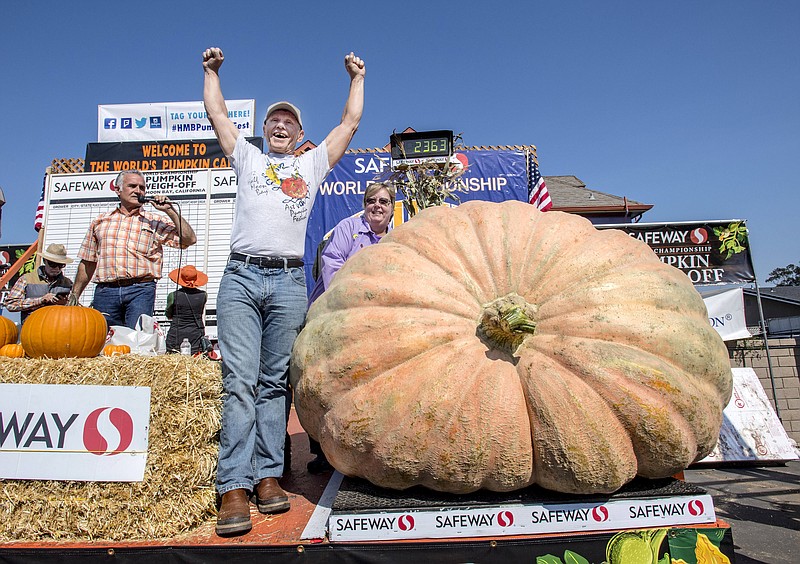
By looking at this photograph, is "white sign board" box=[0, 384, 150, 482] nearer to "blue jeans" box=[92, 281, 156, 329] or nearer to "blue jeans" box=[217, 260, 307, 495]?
"blue jeans" box=[217, 260, 307, 495]

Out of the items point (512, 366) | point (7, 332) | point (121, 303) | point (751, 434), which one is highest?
point (121, 303)

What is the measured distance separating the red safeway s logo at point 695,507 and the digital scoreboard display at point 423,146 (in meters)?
3.38

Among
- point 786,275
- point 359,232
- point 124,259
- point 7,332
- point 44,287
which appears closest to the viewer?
point 7,332

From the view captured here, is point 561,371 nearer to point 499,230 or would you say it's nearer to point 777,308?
point 499,230

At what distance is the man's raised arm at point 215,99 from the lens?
93.1 inches

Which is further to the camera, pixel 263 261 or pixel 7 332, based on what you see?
pixel 7 332

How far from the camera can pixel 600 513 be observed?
5.22 feet

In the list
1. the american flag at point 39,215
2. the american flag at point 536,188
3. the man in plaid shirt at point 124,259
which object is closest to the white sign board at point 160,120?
the american flag at point 39,215

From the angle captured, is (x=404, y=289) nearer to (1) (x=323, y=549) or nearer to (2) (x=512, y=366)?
(2) (x=512, y=366)

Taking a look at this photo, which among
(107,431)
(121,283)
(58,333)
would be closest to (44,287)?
(121,283)

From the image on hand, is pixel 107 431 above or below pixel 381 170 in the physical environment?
below

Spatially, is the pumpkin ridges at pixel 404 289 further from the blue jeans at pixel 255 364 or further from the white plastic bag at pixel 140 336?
the white plastic bag at pixel 140 336

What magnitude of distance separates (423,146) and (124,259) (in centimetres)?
272

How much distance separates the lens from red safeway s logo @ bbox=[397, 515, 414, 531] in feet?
5.12
